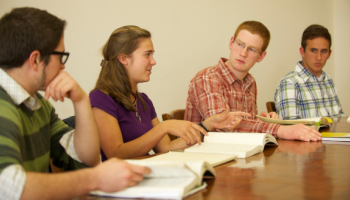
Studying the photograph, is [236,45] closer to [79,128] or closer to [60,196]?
[79,128]

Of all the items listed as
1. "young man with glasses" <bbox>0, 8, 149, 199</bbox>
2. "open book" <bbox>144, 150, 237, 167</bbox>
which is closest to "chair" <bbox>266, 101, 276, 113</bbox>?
"open book" <bbox>144, 150, 237, 167</bbox>

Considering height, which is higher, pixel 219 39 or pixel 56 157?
pixel 219 39

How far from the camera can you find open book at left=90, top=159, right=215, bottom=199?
0.68 metres

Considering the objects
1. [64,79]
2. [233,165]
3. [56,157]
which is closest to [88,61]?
[56,157]

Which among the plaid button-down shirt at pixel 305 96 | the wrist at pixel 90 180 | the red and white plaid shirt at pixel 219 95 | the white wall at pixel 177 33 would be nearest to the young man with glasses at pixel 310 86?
the plaid button-down shirt at pixel 305 96

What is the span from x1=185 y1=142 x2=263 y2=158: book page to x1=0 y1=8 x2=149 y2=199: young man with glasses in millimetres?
398

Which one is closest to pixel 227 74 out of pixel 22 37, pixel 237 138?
pixel 237 138

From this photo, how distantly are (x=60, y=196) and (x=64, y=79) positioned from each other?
1.25 feet

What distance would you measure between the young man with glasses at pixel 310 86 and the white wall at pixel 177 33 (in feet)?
2.41

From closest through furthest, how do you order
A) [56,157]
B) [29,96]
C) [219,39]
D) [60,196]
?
[60,196] < [29,96] < [56,157] < [219,39]

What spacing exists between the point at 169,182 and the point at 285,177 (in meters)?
0.33

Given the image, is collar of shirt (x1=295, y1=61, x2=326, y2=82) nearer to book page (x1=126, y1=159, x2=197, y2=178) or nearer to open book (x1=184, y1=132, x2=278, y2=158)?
open book (x1=184, y1=132, x2=278, y2=158)

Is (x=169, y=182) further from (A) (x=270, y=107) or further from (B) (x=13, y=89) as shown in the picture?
(A) (x=270, y=107)

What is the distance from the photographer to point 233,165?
1007 millimetres
